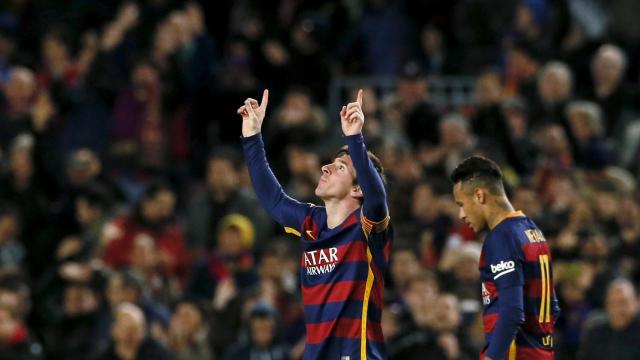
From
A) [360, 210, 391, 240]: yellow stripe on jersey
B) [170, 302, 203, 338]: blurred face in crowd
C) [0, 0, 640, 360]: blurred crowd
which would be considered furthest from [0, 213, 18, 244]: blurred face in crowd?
[360, 210, 391, 240]: yellow stripe on jersey

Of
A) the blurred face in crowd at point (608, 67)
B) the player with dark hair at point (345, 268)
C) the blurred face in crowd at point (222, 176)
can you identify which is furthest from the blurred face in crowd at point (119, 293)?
the blurred face in crowd at point (608, 67)

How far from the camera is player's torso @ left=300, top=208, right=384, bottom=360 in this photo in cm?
806

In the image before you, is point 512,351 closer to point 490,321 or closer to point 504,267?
point 490,321

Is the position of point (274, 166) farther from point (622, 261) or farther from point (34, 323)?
point (622, 261)

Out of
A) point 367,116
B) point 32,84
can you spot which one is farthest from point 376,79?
point 32,84

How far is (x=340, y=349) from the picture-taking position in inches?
317

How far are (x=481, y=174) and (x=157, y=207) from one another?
644 cm

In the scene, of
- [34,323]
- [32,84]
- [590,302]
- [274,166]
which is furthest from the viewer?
[32,84]

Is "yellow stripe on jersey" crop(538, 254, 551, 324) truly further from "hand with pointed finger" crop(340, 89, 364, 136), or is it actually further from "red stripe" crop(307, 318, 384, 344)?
"hand with pointed finger" crop(340, 89, 364, 136)

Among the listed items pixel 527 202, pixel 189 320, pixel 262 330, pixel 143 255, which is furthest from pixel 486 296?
pixel 143 255

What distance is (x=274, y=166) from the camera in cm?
1484

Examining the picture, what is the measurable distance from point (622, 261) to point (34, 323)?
5422mm

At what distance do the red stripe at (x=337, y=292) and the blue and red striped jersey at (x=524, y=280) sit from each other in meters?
0.70

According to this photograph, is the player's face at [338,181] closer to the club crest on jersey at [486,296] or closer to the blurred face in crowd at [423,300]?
the club crest on jersey at [486,296]
